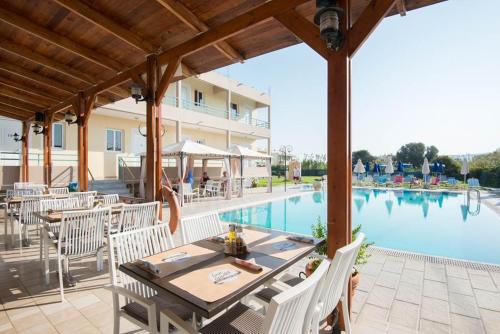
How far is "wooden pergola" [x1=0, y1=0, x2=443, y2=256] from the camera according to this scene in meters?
2.37

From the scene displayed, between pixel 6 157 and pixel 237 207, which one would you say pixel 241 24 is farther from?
pixel 6 157

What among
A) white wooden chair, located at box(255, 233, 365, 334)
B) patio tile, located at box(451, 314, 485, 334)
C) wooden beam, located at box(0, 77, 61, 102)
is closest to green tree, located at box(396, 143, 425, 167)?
patio tile, located at box(451, 314, 485, 334)

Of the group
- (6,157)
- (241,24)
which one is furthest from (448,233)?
(6,157)

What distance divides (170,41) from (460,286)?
5.12 metres

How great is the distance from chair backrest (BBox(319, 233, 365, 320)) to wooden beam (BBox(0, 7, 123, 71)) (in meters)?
4.96

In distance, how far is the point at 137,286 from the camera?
6.66 feet

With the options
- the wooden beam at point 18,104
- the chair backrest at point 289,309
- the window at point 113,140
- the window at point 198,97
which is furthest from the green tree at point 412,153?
the wooden beam at point 18,104

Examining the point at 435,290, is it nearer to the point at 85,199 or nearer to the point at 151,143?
the point at 151,143

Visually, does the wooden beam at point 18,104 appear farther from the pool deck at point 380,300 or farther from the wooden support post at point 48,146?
the pool deck at point 380,300

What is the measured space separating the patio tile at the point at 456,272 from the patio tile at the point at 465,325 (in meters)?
1.14

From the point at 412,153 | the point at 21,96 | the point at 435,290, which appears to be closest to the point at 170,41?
the point at 435,290

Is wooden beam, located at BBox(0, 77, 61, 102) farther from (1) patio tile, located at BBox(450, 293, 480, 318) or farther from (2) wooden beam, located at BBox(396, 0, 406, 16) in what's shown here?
(1) patio tile, located at BBox(450, 293, 480, 318)

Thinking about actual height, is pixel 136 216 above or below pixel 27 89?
below

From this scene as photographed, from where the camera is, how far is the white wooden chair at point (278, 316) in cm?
101
